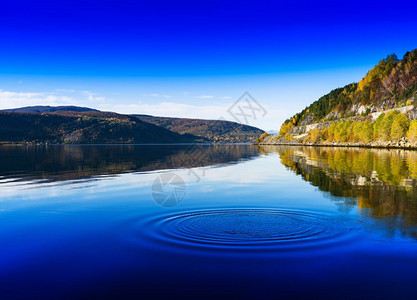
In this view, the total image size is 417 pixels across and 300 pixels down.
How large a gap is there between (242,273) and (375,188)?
829 inches

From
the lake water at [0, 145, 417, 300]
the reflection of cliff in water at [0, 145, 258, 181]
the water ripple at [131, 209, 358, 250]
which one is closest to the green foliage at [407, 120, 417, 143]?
the reflection of cliff in water at [0, 145, 258, 181]

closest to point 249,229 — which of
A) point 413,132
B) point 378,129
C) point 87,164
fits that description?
point 87,164

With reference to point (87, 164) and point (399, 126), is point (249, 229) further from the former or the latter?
point (399, 126)

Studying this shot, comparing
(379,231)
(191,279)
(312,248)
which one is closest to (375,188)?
(379,231)

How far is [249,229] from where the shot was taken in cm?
1538

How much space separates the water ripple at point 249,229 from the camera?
43.6 ft

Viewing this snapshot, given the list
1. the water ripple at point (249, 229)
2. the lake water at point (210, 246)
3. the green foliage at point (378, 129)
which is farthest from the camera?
the green foliage at point (378, 129)

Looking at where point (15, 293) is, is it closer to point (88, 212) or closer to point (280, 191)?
point (88, 212)

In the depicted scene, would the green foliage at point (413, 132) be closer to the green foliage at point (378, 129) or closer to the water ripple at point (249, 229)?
the green foliage at point (378, 129)

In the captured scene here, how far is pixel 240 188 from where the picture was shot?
96.3ft

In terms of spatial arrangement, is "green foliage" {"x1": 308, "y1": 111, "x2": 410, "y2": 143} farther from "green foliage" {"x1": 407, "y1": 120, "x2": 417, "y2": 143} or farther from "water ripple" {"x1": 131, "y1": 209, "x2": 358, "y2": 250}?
"water ripple" {"x1": 131, "y1": 209, "x2": 358, "y2": 250}

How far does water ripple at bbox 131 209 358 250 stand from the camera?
43.6ft

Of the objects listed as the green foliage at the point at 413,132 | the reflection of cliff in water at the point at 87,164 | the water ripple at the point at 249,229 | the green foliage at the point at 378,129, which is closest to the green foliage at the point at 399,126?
the green foliage at the point at 378,129

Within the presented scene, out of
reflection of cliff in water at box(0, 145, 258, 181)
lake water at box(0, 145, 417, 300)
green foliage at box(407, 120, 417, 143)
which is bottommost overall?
lake water at box(0, 145, 417, 300)
